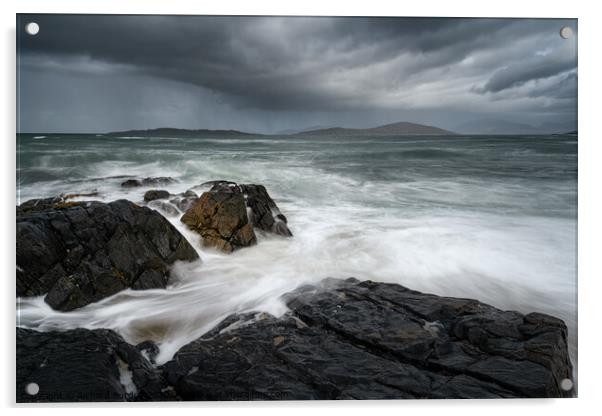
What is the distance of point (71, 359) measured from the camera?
8.67ft

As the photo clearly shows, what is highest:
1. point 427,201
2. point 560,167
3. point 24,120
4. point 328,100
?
point 328,100

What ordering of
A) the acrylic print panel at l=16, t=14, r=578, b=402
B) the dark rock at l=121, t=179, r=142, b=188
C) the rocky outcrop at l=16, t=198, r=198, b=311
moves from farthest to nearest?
the dark rock at l=121, t=179, r=142, b=188 < the rocky outcrop at l=16, t=198, r=198, b=311 < the acrylic print panel at l=16, t=14, r=578, b=402

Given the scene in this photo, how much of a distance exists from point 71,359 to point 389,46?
3.45 meters

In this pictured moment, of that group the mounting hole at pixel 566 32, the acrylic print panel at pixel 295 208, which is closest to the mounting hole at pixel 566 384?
the acrylic print panel at pixel 295 208

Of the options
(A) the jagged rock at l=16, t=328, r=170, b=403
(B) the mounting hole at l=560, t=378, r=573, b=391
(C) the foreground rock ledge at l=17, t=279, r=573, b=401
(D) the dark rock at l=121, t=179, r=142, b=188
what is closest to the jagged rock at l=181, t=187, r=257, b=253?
(D) the dark rock at l=121, t=179, r=142, b=188

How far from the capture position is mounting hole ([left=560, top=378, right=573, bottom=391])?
9.16 ft

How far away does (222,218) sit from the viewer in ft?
12.4

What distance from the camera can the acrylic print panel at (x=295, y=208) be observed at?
2.71m

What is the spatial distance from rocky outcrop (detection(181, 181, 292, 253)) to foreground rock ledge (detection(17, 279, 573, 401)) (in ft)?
3.46

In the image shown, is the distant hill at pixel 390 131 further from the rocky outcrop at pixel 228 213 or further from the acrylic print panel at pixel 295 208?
the rocky outcrop at pixel 228 213

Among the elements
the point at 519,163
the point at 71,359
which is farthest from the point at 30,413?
the point at 519,163

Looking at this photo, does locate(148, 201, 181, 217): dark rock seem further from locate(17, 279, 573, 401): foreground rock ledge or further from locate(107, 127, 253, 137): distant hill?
locate(17, 279, 573, 401): foreground rock ledge

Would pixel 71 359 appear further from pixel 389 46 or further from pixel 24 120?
pixel 389 46

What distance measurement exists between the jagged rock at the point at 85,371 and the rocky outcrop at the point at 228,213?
129 cm
